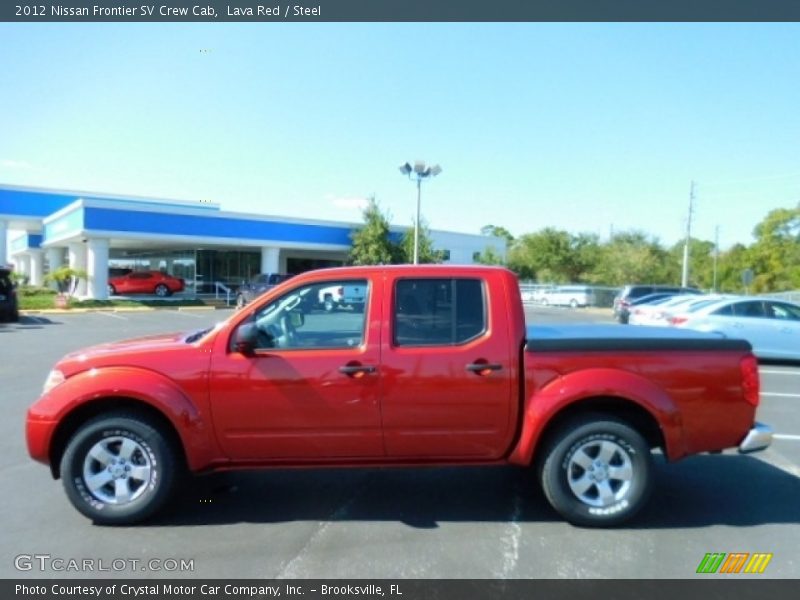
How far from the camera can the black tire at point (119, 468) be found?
4.15 meters

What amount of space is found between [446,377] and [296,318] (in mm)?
1198

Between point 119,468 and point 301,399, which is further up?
point 301,399

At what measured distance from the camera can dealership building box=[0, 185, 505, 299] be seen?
2808 cm

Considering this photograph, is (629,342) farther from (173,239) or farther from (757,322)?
(173,239)

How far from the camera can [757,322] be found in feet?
41.4

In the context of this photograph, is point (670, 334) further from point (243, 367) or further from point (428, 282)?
point (243, 367)

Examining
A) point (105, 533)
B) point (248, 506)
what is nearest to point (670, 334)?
point (248, 506)

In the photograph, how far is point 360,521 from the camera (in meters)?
4.29

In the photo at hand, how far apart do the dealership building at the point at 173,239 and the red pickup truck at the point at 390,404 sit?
25.8m

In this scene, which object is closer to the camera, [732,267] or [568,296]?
[568,296]

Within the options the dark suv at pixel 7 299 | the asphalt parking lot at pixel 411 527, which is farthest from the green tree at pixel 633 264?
the asphalt parking lot at pixel 411 527

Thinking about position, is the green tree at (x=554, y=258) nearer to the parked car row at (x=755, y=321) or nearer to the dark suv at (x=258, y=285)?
the dark suv at (x=258, y=285)
